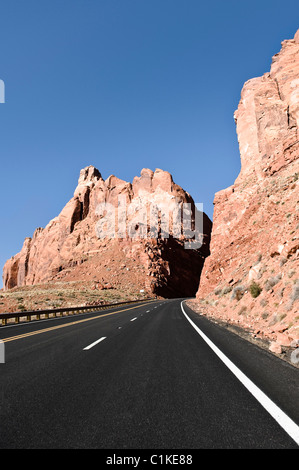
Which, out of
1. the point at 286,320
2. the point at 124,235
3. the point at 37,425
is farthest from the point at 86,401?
the point at 124,235

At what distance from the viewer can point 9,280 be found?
130 m

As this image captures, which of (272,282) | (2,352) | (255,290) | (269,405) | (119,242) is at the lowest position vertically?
(2,352)

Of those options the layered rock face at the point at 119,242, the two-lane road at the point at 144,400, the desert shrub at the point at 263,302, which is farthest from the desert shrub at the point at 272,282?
the layered rock face at the point at 119,242

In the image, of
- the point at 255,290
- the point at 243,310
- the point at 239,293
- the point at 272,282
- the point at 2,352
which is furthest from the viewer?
the point at 239,293

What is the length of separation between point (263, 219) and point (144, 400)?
30.9m

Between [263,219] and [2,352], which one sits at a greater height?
[263,219]

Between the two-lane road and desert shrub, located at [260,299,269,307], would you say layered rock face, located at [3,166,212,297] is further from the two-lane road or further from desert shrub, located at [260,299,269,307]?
the two-lane road

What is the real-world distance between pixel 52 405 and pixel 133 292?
7497cm

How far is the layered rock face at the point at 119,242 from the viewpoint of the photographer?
89.4 metres

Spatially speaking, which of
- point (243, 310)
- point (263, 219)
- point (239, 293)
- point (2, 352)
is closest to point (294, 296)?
point (243, 310)

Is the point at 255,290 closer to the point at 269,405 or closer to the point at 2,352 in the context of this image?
the point at 2,352

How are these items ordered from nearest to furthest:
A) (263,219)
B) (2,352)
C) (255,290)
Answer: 1. (2,352)
2. (255,290)
3. (263,219)

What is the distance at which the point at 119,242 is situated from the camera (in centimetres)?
9850

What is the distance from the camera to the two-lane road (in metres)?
3.17
